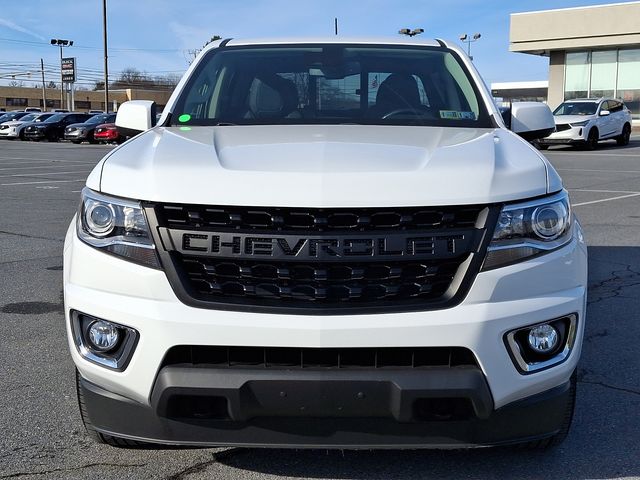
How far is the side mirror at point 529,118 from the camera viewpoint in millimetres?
4297

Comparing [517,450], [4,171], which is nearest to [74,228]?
[517,450]

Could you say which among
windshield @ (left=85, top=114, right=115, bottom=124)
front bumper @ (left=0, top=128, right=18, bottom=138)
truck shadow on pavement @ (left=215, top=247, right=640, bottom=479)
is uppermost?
truck shadow on pavement @ (left=215, top=247, right=640, bottom=479)

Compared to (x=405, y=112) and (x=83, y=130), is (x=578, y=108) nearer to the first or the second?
(x=83, y=130)

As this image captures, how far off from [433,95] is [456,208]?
6.14 ft

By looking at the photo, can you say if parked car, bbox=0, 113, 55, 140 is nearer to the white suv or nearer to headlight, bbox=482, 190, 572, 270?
the white suv

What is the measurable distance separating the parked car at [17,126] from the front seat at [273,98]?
1628 inches

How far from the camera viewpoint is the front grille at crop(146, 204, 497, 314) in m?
2.56

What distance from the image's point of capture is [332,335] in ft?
8.19

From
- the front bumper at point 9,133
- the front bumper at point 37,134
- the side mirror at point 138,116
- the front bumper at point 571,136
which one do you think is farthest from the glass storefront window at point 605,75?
the side mirror at point 138,116

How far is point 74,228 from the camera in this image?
9.84 feet

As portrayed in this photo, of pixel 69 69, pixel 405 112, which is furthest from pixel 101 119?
pixel 405 112

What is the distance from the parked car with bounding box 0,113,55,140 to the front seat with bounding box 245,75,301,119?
4135 centimetres

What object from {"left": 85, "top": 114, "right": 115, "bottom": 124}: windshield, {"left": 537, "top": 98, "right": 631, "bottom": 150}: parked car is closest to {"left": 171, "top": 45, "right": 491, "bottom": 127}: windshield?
{"left": 537, "top": 98, "right": 631, "bottom": 150}: parked car

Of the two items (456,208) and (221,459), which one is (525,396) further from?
(221,459)
